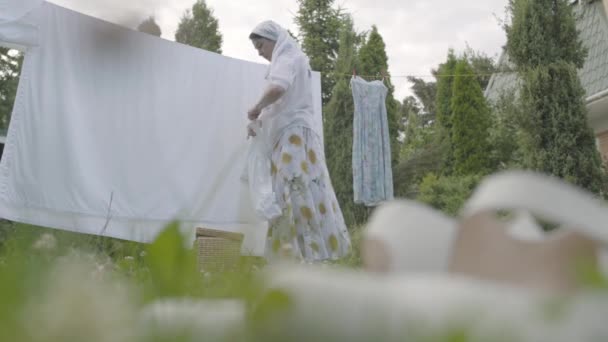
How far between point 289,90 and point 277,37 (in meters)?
0.33

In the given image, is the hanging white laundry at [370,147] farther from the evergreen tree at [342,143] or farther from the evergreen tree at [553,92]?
the evergreen tree at [342,143]

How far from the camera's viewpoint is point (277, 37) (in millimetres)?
3430

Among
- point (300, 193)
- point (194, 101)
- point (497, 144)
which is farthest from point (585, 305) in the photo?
point (497, 144)

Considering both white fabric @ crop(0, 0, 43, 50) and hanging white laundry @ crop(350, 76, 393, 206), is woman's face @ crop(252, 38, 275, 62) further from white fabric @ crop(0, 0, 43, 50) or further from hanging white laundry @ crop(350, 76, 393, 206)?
hanging white laundry @ crop(350, 76, 393, 206)

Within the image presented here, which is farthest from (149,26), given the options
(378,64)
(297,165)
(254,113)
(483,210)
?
(378,64)

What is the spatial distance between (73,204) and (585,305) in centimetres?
382

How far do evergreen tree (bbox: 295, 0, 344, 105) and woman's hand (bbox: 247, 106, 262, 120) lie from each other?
1026 cm

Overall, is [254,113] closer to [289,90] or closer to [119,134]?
[289,90]

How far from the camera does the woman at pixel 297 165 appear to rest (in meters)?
3.21

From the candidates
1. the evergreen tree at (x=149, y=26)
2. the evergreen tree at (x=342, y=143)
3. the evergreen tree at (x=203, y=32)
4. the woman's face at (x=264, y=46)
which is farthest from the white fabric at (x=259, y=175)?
the evergreen tree at (x=203, y=32)

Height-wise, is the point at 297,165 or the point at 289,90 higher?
the point at 289,90

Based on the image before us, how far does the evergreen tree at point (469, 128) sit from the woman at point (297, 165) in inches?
242

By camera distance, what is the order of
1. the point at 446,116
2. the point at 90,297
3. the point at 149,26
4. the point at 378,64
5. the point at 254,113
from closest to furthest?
the point at 90,297 → the point at 149,26 → the point at 254,113 → the point at 378,64 → the point at 446,116

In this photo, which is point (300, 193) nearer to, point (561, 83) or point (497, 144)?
point (561, 83)
